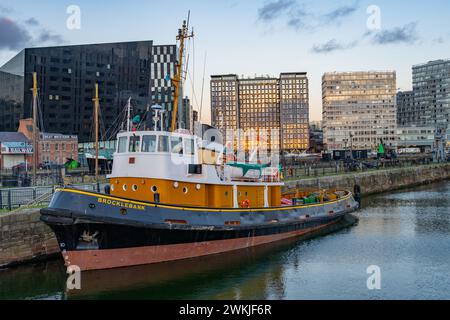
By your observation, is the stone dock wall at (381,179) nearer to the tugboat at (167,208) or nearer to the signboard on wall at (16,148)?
the tugboat at (167,208)

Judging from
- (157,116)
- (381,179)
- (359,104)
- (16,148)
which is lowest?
(381,179)

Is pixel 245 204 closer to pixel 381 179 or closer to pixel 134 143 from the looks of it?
pixel 134 143

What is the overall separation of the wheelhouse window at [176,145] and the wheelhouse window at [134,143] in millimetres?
1457

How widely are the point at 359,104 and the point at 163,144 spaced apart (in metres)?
154

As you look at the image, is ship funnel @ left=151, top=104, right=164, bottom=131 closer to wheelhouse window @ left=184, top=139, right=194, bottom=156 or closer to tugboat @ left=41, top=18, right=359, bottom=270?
tugboat @ left=41, top=18, right=359, bottom=270

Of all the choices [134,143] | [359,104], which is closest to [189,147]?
[134,143]

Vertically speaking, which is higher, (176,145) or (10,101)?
(10,101)

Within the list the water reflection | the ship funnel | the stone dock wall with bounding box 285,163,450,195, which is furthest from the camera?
the stone dock wall with bounding box 285,163,450,195

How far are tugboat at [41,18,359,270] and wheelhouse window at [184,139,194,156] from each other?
0.15 ft

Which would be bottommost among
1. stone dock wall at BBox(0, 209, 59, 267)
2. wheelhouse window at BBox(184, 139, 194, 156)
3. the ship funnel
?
stone dock wall at BBox(0, 209, 59, 267)

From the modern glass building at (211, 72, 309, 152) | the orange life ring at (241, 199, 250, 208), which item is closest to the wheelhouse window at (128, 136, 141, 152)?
the orange life ring at (241, 199, 250, 208)

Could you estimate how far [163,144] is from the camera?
1959 centimetres

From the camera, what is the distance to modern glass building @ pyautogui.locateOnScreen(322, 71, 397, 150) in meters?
163
